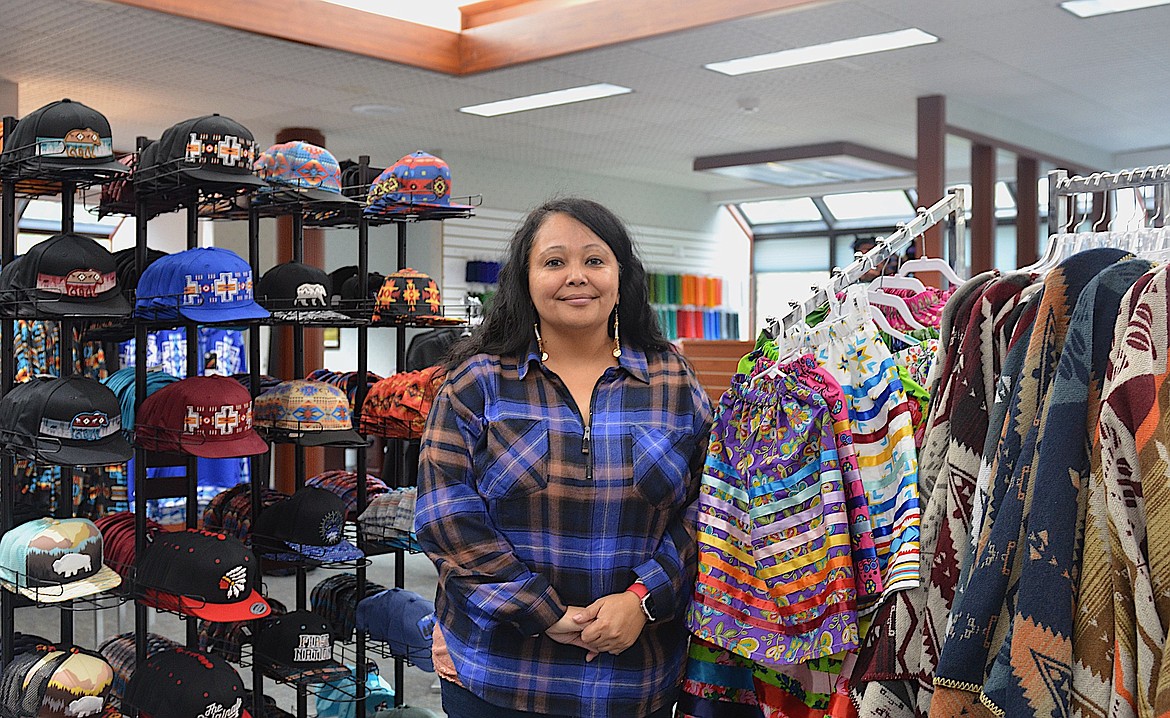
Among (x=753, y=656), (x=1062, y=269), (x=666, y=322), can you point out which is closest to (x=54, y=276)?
(x=753, y=656)

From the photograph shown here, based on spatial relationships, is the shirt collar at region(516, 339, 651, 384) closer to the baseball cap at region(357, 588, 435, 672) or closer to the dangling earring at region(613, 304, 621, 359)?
the dangling earring at region(613, 304, 621, 359)

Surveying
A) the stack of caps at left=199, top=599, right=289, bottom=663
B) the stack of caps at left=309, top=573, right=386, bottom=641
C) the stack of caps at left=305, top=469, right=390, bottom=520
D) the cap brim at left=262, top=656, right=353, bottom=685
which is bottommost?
the cap brim at left=262, top=656, right=353, bottom=685

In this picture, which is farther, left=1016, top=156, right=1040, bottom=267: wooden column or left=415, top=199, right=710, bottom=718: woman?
left=1016, top=156, right=1040, bottom=267: wooden column

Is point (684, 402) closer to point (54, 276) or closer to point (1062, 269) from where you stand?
point (1062, 269)

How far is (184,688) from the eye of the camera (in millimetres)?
3088

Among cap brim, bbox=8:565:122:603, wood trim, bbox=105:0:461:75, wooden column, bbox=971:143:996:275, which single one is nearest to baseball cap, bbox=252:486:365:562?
cap brim, bbox=8:565:122:603

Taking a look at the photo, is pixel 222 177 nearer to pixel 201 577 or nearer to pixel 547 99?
pixel 201 577

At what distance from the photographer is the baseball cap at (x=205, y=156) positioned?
318 centimetres

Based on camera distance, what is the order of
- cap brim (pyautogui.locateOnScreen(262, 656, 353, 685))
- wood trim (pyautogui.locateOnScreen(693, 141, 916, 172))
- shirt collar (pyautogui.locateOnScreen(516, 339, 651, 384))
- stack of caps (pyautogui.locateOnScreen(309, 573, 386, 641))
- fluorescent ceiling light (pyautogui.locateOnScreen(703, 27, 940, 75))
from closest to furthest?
shirt collar (pyautogui.locateOnScreen(516, 339, 651, 384)), cap brim (pyautogui.locateOnScreen(262, 656, 353, 685)), stack of caps (pyautogui.locateOnScreen(309, 573, 386, 641)), fluorescent ceiling light (pyautogui.locateOnScreen(703, 27, 940, 75)), wood trim (pyautogui.locateOnScreen(693, 141, 916, 172))

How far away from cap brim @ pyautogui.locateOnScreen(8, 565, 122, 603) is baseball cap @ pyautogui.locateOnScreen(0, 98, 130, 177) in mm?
1179

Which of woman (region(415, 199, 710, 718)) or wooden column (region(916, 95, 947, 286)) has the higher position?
wooden column (region(916, 95, 947, 286))

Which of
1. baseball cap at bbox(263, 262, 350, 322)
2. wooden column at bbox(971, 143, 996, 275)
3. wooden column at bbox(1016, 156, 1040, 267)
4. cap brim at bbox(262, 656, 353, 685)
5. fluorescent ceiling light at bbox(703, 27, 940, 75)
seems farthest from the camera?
wooden column at bbox(1016, 156, 1040, 267)

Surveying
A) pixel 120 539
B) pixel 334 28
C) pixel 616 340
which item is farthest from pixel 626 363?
pixel 334 28

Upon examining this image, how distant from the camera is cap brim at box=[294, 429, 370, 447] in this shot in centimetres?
348
